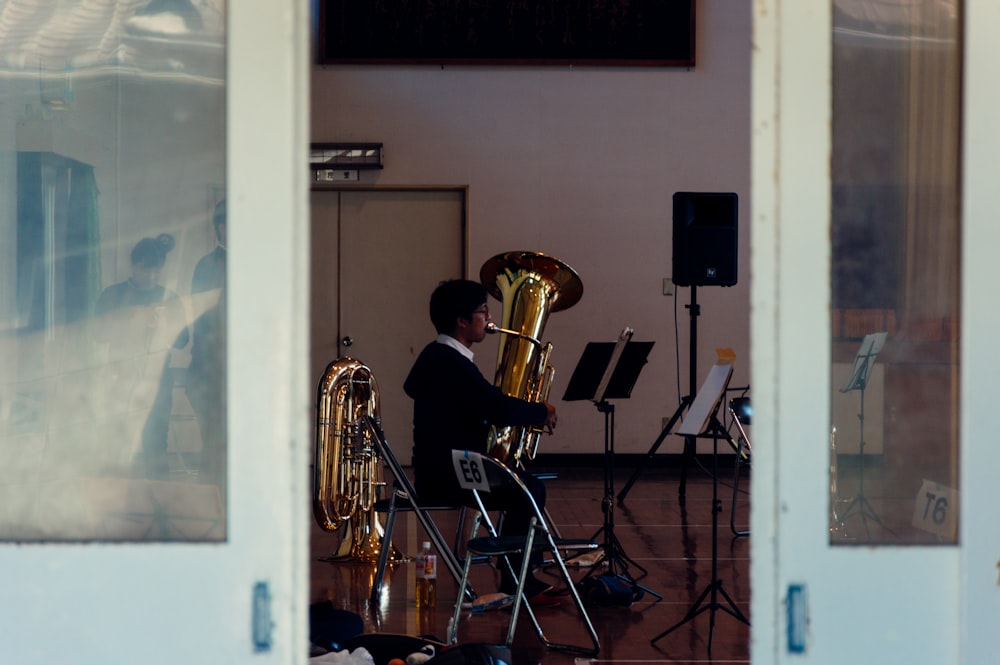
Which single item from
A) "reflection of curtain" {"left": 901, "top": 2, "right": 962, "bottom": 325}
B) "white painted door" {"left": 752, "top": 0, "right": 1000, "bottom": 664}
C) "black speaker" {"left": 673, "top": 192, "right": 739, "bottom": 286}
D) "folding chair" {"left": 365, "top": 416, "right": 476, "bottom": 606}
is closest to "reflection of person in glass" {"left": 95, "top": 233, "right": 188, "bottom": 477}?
"white painted door" {"left": 752, "top": 0, "right": 1000, "bottom": 664}

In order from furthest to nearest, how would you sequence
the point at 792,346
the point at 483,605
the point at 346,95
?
the point at 346,95 → the point at 483,605 → the point at 792,346

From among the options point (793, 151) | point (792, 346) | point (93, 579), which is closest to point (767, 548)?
point (792, 346)

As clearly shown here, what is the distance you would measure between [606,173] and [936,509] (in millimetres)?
7075

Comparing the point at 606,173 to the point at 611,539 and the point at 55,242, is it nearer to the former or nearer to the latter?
the point at 611,539

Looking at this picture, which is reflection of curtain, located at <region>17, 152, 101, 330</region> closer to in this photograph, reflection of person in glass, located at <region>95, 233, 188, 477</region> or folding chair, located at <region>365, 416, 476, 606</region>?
reflection of person in glass, located at <region>95, 233, 188, 477</region>

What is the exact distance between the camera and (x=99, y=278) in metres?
1.80

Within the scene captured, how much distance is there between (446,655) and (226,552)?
1.40 metres

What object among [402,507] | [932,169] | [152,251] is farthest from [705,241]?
[152,251]

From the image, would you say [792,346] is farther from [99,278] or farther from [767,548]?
[99,278]

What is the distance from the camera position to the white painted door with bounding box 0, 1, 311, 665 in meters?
1.71

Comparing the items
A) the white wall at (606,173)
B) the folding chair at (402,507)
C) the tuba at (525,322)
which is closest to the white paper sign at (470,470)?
the folding chair at (402,507)

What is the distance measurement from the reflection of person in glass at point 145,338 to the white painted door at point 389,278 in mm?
6854

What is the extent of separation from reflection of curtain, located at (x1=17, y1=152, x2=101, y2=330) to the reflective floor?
2512 mm

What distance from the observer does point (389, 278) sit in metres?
8.67
